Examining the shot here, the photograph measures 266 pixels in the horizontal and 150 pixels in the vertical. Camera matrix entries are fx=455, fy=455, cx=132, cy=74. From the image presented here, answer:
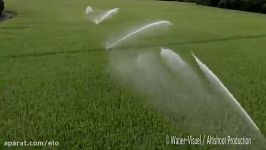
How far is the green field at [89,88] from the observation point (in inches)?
A: 300

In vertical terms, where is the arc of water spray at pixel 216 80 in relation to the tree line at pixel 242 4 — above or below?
below

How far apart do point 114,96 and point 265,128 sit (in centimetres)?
346

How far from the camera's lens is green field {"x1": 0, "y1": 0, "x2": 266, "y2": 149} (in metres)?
7.61

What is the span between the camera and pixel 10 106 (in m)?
9.21

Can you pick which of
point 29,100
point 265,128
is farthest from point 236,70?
point 29,100

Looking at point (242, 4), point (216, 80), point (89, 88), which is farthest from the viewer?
point (242, 4)

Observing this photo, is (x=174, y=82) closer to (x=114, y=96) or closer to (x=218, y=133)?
(x=114, y=96)

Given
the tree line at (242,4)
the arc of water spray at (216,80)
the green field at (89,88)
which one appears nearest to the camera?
the green field at (89,88)

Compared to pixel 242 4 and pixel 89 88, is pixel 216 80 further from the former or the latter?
pixel 242 4

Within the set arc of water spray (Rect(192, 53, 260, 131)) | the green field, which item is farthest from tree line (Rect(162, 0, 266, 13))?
arc of water spray (Rect(192, 53, 260, 131))

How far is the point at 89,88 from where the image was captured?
35.2 feet

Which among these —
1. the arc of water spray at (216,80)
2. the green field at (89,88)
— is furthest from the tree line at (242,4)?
the arc of water spray at (216,80)

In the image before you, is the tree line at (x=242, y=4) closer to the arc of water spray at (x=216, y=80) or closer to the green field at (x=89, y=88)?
the green field at (x=89, y=88)

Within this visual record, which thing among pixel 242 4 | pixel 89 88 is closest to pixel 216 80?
pixel 89 88
